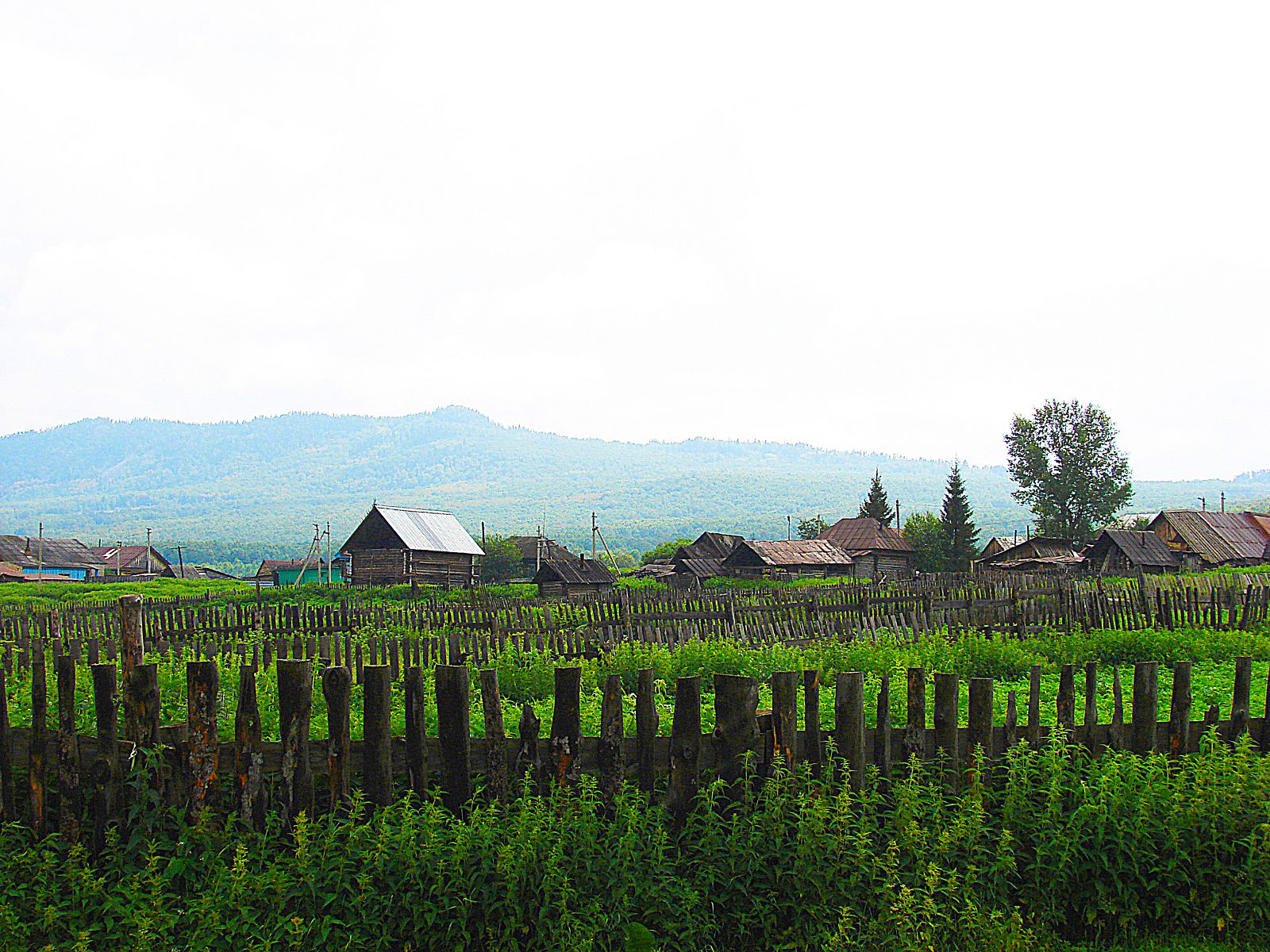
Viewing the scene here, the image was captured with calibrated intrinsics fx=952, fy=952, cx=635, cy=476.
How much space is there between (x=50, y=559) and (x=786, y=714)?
97861 millimetres

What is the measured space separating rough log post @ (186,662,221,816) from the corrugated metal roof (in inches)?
1843

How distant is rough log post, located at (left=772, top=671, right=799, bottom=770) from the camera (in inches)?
190

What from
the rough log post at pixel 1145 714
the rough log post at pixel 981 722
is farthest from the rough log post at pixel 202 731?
the rough log post at pixel 1145 714

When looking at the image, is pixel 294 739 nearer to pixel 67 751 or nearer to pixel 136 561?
pixel 67 751

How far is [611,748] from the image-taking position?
15.9 ft

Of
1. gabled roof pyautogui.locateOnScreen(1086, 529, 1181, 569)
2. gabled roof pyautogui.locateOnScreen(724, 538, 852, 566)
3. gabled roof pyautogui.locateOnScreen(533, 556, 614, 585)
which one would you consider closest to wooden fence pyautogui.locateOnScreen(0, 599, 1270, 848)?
gabled roof pyautogui.locateOnScreen(533, 556, 614, 585)

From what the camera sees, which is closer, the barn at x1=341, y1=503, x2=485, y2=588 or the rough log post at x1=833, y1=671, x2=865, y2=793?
the rough log post at x1=833, y1=671, x2=865, y2=793

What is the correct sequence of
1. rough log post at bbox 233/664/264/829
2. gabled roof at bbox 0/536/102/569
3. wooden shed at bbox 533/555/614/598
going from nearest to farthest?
rough log post at bbox 233/664/264/829
wooden shed at bbox 533/555/614/598
gabled roof at bbox 0/536/102/569

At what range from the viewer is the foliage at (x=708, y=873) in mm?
4168

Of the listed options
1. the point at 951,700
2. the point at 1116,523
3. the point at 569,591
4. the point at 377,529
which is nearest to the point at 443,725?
the point at 951,700

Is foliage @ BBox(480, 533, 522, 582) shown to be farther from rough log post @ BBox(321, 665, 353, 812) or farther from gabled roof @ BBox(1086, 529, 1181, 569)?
rough log post @ BBox(321, 665, 353, 812)

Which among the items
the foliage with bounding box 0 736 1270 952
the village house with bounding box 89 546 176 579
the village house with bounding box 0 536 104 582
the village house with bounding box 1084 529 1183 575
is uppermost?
the foliage with bounding box 0 736 1270 952

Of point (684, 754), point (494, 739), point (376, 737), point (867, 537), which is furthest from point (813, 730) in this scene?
point (867, 537)

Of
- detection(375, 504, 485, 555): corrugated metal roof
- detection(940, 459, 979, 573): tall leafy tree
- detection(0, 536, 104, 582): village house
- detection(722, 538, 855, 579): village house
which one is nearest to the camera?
detection(375, 504, 485, 555): corrugated metal roof
